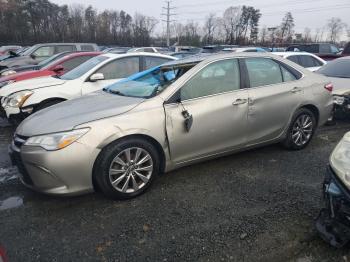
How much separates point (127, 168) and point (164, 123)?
641 mm

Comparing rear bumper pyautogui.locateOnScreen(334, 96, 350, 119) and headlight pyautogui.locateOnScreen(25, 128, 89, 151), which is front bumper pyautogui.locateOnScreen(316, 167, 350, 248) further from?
rear bumper pyautogui.locateOnScreen(334, 96, 350, 119)

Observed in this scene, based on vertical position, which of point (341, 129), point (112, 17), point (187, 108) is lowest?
point (341, 129)

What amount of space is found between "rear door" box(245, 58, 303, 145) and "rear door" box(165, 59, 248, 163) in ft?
0.54

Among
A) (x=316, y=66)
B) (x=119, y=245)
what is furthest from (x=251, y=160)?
(x=316, y=66)

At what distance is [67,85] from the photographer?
5.96 meters

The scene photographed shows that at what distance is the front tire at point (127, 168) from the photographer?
321 centimetres

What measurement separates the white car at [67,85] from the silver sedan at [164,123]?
178cm

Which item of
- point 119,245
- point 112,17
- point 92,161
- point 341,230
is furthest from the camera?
point 112,17

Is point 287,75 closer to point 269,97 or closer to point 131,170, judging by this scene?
point 269,97

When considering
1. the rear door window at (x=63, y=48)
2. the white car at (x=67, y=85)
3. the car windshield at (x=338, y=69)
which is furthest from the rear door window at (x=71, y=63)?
the rear door window at (x=63, y=48)

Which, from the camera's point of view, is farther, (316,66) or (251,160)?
(316,66)

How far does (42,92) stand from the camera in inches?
226

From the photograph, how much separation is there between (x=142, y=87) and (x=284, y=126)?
2.13 m

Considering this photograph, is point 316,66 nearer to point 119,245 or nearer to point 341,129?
point 341,129
